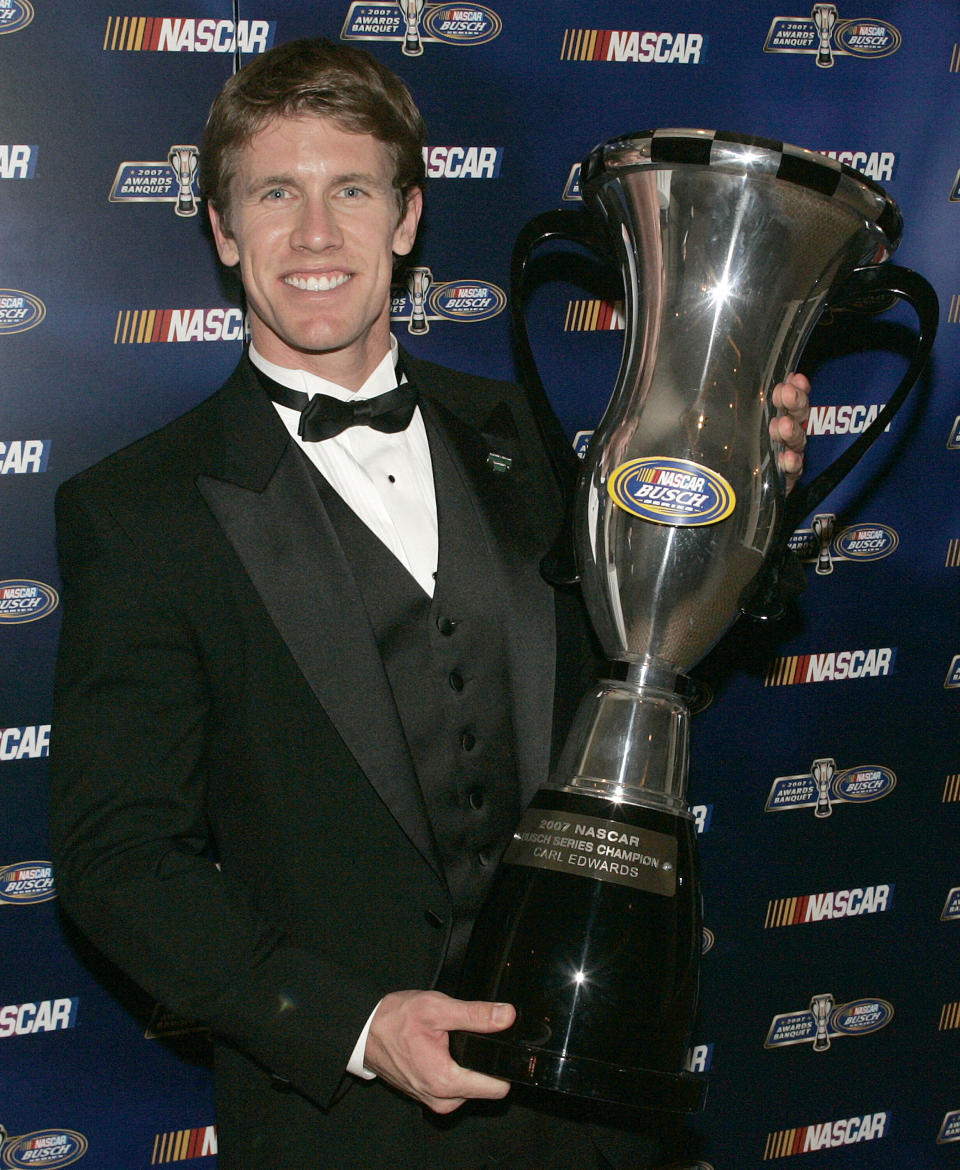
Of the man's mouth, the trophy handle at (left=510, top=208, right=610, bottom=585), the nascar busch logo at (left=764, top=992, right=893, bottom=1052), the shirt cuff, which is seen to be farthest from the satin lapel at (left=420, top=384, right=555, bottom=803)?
the nascar busch logo at (left=764, top=992, right=893, bottom=1052)

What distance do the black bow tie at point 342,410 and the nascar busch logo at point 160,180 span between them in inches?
18.1

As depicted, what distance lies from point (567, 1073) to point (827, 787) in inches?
52.2

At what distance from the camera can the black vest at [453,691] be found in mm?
1336

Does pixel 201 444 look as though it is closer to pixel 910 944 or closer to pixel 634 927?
pixel 634 927

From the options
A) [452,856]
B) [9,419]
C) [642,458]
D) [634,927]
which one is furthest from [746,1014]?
[9,419]

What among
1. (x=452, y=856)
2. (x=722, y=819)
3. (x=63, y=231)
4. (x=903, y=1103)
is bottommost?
(x=903, y=1103)

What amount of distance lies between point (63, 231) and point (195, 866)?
3.24ft

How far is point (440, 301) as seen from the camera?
1915 mm

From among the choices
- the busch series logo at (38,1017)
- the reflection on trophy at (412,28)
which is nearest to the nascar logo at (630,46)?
the reflection on trophy at (412,28)

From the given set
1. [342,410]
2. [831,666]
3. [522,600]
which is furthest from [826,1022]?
[342,410]

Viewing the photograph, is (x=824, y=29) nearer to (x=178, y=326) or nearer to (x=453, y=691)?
(x=178, y=326)

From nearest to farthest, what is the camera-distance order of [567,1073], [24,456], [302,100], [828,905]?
[567,1073], [302,100], [24,456], [828,905]

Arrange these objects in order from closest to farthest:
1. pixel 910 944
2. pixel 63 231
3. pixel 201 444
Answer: pixel 201 444 < pixel 63 231 < pixel 910 944

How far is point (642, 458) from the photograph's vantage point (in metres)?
1.17
